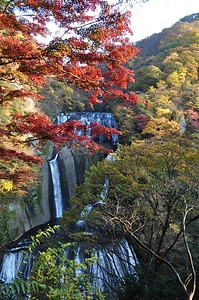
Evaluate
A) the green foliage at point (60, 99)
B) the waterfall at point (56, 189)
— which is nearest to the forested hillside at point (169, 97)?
the waterfall at point (56, 189)

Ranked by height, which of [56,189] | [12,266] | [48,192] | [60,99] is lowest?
[12,266]

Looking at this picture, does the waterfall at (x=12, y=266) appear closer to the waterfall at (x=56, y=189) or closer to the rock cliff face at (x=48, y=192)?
the rock cliff face at (x=48, y=192)

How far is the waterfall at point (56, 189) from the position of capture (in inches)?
571

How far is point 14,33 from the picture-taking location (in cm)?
362

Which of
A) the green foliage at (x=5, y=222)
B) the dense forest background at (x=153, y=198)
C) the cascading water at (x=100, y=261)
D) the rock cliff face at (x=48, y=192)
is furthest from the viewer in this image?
the rock cliff face at (x=48, y=192)

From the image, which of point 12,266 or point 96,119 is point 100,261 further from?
point 96,119

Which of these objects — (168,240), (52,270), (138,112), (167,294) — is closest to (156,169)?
Answer: (168,240)

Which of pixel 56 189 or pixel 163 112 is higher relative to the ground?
pixel 163 112

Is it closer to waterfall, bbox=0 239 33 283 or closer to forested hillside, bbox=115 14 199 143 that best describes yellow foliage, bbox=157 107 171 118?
forested hillside, bbox=115 14 199 143

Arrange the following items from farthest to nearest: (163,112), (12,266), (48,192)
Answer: (163,112) < (48,192) < (12,266)

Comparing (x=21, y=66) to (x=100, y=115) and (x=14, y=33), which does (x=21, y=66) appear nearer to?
(x=14, y=33)

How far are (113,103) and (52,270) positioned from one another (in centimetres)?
2068

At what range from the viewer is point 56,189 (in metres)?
15.2

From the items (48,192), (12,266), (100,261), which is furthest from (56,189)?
(100,261)
